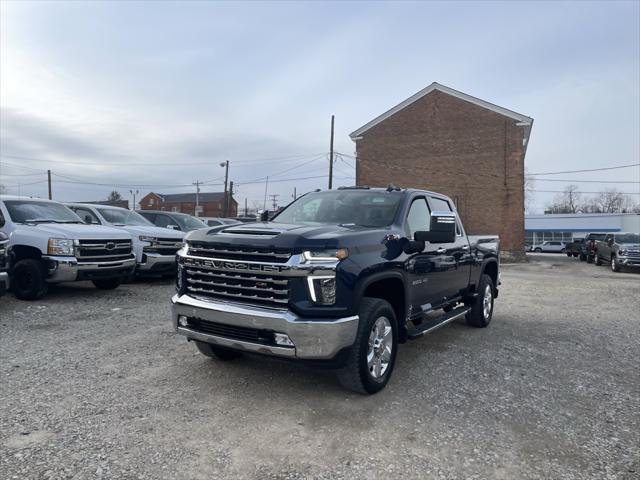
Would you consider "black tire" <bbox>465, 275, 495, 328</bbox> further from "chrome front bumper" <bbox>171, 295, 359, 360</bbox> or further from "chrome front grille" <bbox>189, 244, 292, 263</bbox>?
"chrome front grille" <bbox>189, 244, 292, 263</bbox>

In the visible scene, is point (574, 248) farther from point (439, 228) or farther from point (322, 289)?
point (322, 289)

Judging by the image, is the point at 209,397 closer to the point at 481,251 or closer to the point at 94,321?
the point at 94,321

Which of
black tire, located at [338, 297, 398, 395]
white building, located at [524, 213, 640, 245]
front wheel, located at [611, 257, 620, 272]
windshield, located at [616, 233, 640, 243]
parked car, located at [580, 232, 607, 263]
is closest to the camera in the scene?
black tire, located at [338, 297, 398, 395]

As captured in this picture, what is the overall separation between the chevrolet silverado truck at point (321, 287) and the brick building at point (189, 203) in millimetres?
74391

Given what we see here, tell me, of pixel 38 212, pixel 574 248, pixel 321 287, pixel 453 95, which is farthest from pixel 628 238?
pixel 38 212

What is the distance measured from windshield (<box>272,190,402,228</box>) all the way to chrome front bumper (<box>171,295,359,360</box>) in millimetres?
1364

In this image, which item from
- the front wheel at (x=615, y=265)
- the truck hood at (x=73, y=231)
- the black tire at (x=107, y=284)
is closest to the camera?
the truck hood at (x=73, y=231)

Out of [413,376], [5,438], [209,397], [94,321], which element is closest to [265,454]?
[209,397]

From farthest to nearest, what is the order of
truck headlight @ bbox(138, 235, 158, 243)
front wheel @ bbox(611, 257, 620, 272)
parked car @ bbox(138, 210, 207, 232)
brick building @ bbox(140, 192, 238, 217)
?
brick building @ bbox(140, 192, 238, 217) → front wheel @ bbox(611, 257, 620, 272) → parked car @ bbox(138, 210, 207, 232) → truck headlight @ bbox(138, 235, 158, 243)

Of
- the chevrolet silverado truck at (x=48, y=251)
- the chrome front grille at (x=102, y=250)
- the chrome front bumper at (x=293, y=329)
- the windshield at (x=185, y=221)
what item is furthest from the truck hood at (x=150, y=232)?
the chrome front bumper at (x=293, y=329)

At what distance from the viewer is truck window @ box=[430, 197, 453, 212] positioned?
5.89m

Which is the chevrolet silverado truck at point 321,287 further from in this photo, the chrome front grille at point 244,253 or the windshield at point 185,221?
the windshield at point 185,221

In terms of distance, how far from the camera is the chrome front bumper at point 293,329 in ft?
11.8

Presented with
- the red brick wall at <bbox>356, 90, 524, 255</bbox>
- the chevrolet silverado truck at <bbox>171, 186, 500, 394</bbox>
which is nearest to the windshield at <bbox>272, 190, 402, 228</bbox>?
the chevrolet silverado truck at <bbox>171, 186, 500, 394</bbox>
